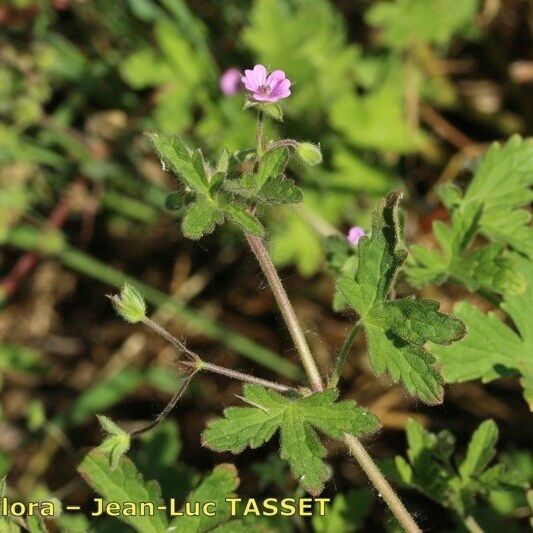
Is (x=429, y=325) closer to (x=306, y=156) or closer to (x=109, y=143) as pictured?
(x=306, y=156)

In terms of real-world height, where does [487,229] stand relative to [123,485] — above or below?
above

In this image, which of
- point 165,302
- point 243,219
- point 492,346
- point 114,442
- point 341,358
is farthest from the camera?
point 165,302

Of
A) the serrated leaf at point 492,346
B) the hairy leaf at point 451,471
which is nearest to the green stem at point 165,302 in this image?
the hairy leaf at point 451,471

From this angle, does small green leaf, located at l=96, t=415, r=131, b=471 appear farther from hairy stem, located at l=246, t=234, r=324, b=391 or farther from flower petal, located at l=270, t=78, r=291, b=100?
flower petal, located at l=270, t=78, r=291, b=100

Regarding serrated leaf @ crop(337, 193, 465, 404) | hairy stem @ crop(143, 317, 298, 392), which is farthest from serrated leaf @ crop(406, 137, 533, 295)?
hairy stem @ crop(143, 317, 298, 392)

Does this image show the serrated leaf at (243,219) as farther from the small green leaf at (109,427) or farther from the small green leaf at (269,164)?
the small green leaf at (109,427)

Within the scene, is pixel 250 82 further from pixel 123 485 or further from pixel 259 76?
pixel 123 485

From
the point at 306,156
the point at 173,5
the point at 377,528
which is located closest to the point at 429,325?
the point at 306,156

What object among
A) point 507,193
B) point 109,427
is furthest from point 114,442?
point 507,193
